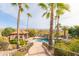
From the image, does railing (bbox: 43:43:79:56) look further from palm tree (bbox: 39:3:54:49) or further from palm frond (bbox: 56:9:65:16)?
palm frond (bbox: 56:9:65:16)

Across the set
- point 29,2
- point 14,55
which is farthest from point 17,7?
point 14,55

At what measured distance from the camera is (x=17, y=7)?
219cm

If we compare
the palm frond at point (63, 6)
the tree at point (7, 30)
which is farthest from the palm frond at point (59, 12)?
the tree at point (7, 30)

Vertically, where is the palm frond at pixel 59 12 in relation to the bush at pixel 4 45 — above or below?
above

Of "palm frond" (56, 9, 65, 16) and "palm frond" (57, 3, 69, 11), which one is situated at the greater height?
"palm frond" (57, 3, 69, 11)

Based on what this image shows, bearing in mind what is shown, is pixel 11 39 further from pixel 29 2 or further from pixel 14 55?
pixel 29 2

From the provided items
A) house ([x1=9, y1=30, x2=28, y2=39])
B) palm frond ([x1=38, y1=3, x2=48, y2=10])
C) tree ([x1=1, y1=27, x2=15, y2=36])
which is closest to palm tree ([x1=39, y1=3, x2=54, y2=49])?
palm frond ([x1=38, y1=3, x2=48, y2=10])

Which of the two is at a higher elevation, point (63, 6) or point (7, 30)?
point (63, 6)

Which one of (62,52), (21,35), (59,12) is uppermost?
(59,12)

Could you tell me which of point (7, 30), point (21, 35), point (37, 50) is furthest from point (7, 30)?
point (37, 50)

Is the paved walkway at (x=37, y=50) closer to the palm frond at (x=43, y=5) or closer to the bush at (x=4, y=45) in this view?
the bush at (x=4, y=45)

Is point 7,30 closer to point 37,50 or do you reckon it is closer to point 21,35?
point 21,35

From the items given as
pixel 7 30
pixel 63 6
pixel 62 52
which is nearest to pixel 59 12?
pixel 63 6

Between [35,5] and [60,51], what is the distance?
0.49m
